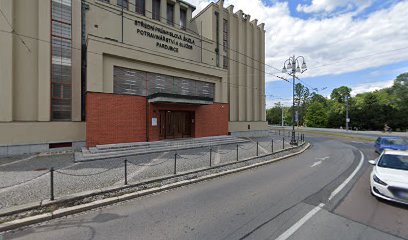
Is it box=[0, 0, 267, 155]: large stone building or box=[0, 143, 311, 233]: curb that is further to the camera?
box=[0, 0, 267, 155]: large stone building

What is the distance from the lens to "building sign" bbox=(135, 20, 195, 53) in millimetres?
18750

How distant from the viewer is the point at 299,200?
5.93m

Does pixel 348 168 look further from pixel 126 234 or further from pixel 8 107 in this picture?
pixel 8 107

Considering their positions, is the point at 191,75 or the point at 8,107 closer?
the point at 8,107

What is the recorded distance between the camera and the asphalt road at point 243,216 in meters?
4.14

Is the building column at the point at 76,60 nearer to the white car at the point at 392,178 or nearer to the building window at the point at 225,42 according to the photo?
the building window at the point at 225,42

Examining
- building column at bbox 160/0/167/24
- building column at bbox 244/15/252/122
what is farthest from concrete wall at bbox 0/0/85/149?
building column at bbox 244/15/252/122

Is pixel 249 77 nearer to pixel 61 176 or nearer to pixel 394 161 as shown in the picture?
pixel 394 161

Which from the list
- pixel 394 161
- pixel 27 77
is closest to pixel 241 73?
pixel 27 77

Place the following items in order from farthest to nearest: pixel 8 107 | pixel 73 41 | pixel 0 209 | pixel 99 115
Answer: pixel 73 41 → pixel 99 115 → pixel 8 107 → pixel 0 209

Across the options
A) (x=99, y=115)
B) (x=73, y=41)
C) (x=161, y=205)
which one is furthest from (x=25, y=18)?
(x=161, y=205)

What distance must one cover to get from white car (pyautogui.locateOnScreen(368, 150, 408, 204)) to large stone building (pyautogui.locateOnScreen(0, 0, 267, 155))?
42.8 ft

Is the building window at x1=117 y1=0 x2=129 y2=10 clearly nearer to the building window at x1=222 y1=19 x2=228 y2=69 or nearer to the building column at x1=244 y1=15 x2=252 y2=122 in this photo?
the building window at x1=222 y1=19 x2=228 y2=69

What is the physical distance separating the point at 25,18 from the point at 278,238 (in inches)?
781
